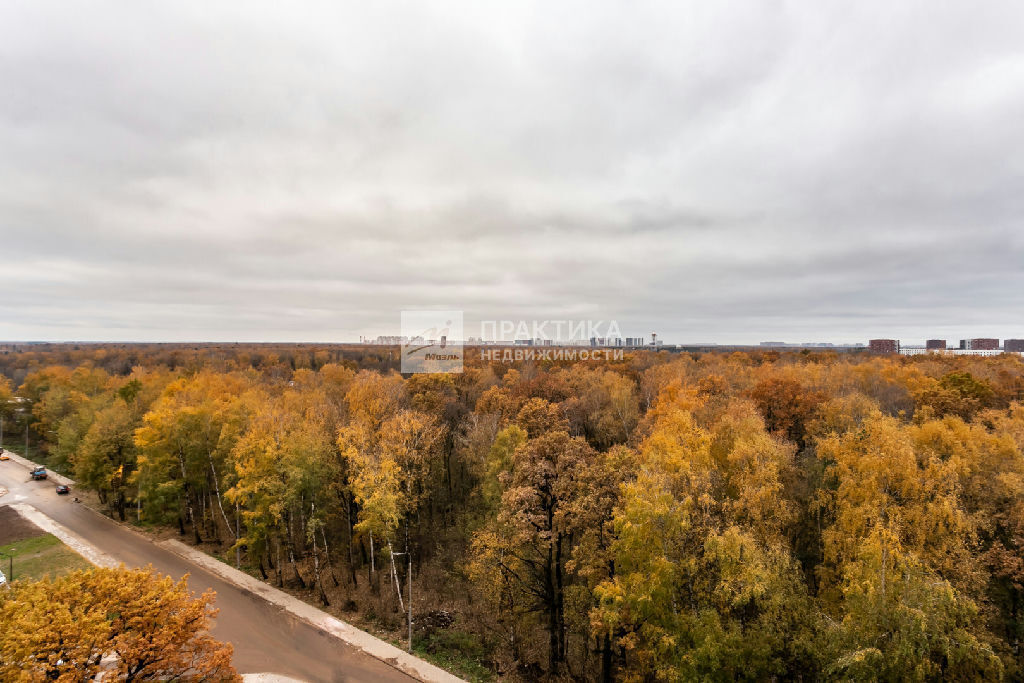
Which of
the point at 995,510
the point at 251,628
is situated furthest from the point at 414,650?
the point at 995,510

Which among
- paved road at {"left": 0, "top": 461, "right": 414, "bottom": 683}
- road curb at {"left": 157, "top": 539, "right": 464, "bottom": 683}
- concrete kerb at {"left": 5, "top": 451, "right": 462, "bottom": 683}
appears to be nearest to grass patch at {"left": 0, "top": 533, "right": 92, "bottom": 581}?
concrete kerb at {"left": 5, "top": 451, "right": 462, "bottom": 683}

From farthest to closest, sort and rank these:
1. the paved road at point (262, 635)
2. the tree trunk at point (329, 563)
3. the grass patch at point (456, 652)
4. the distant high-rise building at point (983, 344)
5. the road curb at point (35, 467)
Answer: the distant high-rise building at point (983, 344)
the road curb at point (35, 467)
the tree trunk at point (329, 563)
the grass patch at point (456, 652)
the paved road at point (262, 635)

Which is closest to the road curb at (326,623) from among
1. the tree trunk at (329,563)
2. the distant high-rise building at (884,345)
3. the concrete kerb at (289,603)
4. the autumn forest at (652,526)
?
the concrete kerb at (289,603)

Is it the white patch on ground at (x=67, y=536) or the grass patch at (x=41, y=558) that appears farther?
the white patch on ground at (x=67, y=536)

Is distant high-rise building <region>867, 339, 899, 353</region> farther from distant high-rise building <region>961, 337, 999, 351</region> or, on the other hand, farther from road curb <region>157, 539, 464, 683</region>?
road curb <region>157, 539, 464, 683</region>

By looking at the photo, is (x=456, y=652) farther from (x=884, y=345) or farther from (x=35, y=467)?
(x=884, y=345)

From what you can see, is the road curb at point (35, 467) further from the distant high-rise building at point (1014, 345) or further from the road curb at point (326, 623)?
the distant high-rise building at point (1014, 345)
